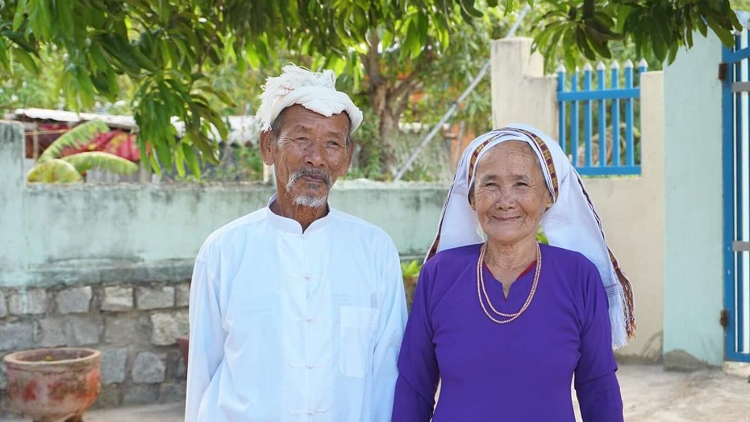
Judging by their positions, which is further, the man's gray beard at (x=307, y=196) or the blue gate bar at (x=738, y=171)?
the blue gate bar at (x=738, y=171)

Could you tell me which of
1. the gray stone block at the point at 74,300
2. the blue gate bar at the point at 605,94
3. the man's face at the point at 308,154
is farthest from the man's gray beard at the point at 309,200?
the blue gate bar at the point at 605,94

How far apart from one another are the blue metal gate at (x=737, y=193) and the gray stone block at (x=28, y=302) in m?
4.57

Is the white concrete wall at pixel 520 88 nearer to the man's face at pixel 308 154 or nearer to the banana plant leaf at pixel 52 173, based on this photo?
the banana plant leaf at pixel 52 173

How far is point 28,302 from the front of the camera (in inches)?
244

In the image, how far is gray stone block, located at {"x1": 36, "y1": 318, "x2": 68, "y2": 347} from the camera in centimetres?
625

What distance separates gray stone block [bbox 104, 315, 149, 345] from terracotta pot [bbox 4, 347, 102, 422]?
667 mm

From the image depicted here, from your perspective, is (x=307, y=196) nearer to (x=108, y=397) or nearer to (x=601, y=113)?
(x=108, y=397)

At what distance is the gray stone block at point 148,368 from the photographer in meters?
6.52

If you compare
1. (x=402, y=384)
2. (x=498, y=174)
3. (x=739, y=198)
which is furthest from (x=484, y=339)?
(x=739, y=198)

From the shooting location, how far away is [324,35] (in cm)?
423

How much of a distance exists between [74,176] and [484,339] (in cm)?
733

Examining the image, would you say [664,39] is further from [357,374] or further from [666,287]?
[666,287]

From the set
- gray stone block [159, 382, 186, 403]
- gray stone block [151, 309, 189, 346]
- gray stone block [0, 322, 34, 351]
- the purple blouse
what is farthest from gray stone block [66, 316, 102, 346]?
the purple blouse

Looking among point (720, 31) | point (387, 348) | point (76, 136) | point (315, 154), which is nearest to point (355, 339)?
point (387, 348)
